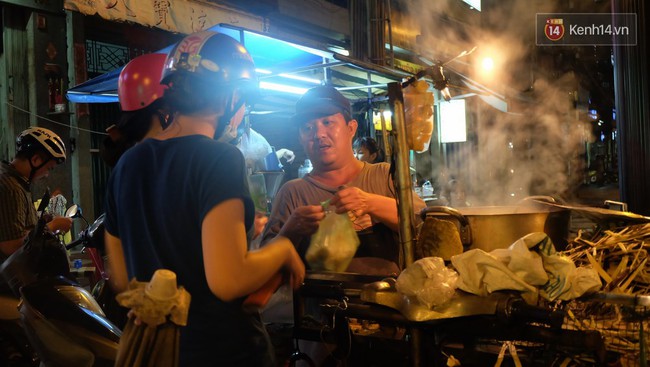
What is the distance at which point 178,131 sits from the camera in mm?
2049

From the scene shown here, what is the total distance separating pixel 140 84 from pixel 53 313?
5.66 ft

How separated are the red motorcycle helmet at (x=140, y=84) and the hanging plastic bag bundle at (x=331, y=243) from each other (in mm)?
1530

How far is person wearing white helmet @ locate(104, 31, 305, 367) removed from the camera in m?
1.84

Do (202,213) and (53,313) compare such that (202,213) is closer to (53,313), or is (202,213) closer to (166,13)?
(53,313)

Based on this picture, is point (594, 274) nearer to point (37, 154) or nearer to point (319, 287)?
point (319, 287)

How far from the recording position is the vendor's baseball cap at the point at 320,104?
3773mm

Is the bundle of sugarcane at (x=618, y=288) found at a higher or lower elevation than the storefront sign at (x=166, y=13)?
lower

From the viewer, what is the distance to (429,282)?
212cm

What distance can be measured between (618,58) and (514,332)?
576 centimetres

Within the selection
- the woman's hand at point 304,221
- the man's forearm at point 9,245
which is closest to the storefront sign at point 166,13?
the man's forearm at point 9,245

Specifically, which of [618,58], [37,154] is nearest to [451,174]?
[618,58]

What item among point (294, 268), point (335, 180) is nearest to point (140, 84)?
point (335, 180)

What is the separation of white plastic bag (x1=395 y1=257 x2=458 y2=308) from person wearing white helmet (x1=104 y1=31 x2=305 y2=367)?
1.47 ft

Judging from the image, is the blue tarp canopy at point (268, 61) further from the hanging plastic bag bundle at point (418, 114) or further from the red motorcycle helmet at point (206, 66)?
the red motorcycle helmet at point (206, 66)
